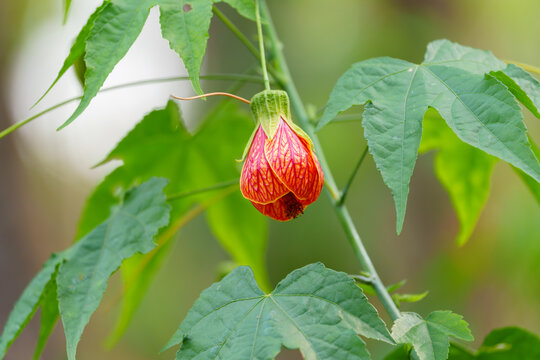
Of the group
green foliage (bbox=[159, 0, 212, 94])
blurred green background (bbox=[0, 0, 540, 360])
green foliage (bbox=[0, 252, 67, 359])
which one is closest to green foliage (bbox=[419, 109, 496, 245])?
green foliage (bbox=[159, 0, 212, 94])

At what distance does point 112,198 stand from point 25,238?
189cm

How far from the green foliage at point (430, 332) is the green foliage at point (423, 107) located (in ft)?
0.45

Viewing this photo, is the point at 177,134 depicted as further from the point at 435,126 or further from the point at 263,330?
the point at 263,330

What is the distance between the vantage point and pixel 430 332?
633 mm

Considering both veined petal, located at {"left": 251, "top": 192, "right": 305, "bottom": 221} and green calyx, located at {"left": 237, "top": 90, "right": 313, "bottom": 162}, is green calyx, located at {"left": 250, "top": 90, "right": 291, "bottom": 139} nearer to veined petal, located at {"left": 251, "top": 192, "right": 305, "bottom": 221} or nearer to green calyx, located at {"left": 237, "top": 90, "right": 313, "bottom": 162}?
green calyx, located at {"left": 237, "top": 90, "right": 313, "bottom": 162}

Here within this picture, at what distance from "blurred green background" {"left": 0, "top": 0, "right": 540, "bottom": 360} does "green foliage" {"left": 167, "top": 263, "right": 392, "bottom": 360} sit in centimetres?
160

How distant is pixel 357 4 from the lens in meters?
4.38

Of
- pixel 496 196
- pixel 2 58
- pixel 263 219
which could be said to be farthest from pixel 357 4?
pixel 263 219

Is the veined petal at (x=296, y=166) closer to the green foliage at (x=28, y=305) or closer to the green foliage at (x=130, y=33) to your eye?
the green foliage at (x=130, y=33)

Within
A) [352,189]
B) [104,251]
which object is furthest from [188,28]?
[352,189]

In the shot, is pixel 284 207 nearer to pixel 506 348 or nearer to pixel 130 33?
pixel 130 33

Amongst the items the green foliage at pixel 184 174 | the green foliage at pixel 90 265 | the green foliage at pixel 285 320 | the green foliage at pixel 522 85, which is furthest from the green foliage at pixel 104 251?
the green foliage at pixel 522 85

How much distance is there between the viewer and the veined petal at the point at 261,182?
68 centimetres

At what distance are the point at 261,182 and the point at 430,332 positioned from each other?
26cm
